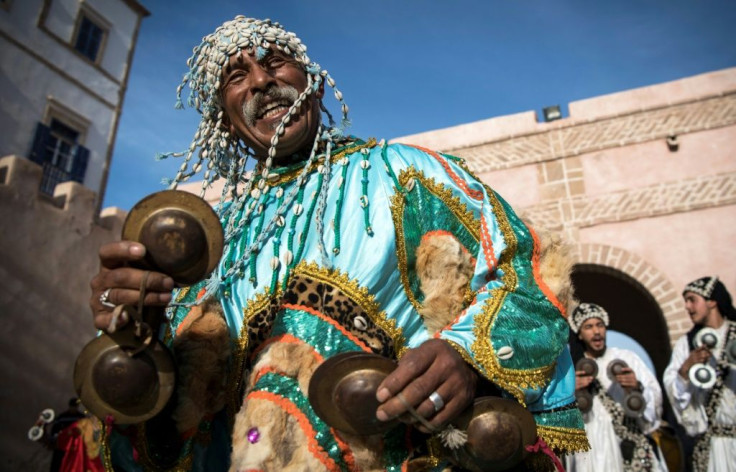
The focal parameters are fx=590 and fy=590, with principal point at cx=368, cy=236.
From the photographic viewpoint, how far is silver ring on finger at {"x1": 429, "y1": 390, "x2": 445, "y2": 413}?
1359 mm

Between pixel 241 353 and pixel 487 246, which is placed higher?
pixel 487 246

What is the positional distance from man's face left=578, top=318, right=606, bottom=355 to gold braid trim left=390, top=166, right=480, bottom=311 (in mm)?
5405

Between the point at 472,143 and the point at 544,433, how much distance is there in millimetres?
9839

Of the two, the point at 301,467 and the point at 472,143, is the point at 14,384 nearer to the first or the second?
the point at 472,143

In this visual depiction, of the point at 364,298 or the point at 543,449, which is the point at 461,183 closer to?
the point at 364,298

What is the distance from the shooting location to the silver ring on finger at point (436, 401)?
4.46 feet

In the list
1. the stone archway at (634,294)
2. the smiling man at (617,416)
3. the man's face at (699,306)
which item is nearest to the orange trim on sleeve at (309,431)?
the smiling man at (617,416)

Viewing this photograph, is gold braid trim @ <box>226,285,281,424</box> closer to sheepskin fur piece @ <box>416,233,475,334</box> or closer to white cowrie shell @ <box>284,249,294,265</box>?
white cowrie shell @ <box>284,249,294,265</box>

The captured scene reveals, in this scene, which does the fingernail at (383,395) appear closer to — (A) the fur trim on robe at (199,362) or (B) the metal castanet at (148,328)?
(B) the metal castanet at (148,328)

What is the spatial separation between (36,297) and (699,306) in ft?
36.0

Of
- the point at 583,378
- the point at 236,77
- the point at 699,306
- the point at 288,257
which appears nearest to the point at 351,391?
the point at 288,257

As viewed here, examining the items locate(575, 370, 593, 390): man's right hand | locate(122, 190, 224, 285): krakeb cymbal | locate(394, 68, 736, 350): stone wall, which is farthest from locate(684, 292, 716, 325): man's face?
locate(122, 190, 224, 285): krakeb cymbal

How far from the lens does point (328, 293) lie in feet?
5.90

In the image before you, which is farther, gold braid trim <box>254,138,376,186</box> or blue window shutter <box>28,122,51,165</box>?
blue window shutter <box>28,122,51,165</box>
